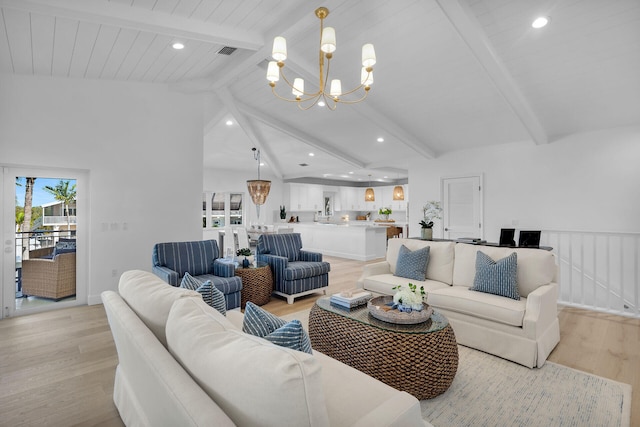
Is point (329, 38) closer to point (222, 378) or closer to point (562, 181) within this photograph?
point (222, 378)

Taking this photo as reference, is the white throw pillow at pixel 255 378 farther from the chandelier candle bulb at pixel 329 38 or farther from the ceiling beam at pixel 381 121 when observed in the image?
the ceiling beam at pixel 381 121

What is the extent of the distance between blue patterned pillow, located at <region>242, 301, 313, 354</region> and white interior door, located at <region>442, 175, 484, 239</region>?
229 inches

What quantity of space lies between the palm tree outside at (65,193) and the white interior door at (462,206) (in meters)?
6.41

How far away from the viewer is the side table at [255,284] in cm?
436

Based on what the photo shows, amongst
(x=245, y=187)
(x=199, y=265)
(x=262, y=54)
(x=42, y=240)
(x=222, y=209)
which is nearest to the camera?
(x=262, y=54)

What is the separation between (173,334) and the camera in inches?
51.9

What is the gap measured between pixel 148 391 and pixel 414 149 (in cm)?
614

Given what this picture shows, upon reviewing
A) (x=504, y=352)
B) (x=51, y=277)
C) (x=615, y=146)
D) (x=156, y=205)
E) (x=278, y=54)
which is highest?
(x=278, y=54)

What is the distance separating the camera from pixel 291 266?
472 cm

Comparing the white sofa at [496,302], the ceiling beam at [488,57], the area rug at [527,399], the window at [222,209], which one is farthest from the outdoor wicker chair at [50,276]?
the ceiling beam at [488,57]

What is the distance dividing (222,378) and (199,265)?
3346 mm

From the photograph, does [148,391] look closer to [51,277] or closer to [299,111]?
[51,277]

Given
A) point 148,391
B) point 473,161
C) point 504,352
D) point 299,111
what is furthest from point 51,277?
point 473,161

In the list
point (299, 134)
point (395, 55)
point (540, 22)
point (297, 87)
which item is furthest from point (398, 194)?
point (297, 87)
